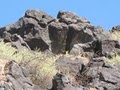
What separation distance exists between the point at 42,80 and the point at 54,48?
8211 mm

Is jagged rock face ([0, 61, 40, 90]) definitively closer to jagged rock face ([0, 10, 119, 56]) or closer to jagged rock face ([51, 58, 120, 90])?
jagged rock face ([51, 58, 120, 90])

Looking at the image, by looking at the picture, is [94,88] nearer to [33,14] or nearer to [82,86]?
[82,86]

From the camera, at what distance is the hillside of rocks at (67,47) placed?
13.6m

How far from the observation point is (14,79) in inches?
506

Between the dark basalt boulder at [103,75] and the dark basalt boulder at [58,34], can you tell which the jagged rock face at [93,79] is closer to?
the dark basalt boulder at [103,75]

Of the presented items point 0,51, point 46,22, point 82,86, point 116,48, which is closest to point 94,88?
point 82,86

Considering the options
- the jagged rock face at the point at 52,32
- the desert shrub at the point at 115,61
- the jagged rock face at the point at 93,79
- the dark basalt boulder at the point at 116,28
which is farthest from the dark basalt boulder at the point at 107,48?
the dark basalt boulder at the point at 116,28

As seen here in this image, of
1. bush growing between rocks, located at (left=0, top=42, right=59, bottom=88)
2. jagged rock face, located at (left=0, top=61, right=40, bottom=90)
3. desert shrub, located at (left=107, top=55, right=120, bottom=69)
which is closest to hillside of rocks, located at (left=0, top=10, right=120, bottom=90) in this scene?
jagged rock face, located at (left=0, top=61, right=40, bottom=90)

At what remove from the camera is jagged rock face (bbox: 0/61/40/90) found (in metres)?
12.4

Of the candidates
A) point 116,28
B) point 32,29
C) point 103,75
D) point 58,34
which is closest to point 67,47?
point 58,34

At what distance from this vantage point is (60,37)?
24.0 metres

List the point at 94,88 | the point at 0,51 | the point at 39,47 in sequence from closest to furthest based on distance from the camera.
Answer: the point at 94,88 < the point at 0,51 < the point at 39,47

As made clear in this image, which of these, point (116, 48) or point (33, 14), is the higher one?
point (33, 14)

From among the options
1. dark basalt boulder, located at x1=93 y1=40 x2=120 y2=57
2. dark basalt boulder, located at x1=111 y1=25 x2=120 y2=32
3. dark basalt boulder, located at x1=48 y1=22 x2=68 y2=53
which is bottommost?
dark basalt boulder, located at x1=93 y1=40 x2=120 y2=57
